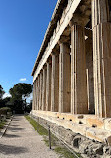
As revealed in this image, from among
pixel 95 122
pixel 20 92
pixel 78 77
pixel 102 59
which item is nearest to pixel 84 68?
pixel 78 77

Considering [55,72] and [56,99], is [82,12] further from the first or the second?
[56,99]

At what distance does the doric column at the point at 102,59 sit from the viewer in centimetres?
664

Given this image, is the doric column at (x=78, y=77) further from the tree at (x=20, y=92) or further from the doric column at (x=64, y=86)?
the tree at (x=20, y=92)

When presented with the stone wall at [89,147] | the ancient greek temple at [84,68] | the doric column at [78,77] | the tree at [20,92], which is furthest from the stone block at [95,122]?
the tree at [20,92]

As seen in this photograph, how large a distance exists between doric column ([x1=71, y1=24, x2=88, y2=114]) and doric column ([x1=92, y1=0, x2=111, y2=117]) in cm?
240

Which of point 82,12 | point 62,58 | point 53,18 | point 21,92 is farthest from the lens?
point 21,92

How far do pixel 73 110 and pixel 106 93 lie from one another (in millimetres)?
3223

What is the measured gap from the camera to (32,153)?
680 cm

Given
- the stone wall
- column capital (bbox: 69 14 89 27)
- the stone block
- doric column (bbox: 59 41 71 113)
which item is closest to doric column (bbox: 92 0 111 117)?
the stone block

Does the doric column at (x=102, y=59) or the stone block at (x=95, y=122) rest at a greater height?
the doric column at (x=102, y=59)

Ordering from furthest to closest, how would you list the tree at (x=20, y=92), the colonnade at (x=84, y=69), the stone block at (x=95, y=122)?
Result: the tree at (x=20, y=92)
the colonnade at (x=84, y=69)
the stone block at (x=95, y=122)

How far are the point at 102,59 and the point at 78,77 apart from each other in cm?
284

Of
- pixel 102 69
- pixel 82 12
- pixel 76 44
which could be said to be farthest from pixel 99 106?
pixel 82 12

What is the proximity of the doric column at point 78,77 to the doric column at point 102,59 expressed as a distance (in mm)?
2399
